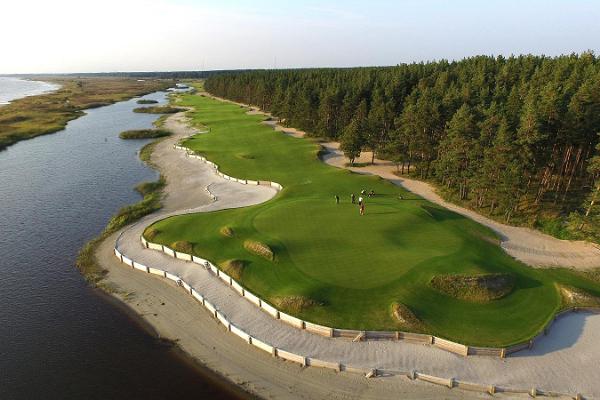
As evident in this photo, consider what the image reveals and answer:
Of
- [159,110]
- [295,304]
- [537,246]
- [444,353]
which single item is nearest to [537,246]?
[537,246]

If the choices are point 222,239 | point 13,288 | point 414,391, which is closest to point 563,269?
point 414,391

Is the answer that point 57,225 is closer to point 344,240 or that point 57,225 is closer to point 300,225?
point 300,225

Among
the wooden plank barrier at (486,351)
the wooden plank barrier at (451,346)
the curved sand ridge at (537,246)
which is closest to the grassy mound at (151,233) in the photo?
the wooden plank barrier at (451,346)

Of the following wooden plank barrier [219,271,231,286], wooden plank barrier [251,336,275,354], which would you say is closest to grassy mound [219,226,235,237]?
wooden plank barrier [219,271,231,286]

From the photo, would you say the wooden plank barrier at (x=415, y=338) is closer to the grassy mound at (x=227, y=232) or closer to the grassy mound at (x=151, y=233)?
the grassy mound at (x=227, y=232)

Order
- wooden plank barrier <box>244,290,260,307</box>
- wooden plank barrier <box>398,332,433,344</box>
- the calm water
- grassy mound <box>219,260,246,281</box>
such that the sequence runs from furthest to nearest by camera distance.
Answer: grassy mound <box>219,260,246,281</box> → wooden plank barrier <box>244,290,260,307</box> → wooden plank barrier <box>398,332,433,344</box> → the calm water

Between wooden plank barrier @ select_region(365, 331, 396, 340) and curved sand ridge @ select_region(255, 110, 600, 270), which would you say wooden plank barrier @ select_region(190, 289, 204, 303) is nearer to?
wooden plank barrier @ select_region(365, 331, 396, 340)
